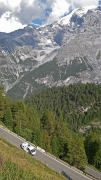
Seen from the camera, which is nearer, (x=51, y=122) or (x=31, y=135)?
(x=31, y=135)

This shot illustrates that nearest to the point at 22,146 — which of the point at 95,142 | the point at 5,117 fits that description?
the point at 5,117

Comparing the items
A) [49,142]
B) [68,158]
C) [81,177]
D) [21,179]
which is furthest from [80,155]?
[21,179]

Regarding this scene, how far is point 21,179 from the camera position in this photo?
24109 mm

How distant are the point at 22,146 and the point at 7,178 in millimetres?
45849

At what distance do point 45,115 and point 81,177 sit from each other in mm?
53911

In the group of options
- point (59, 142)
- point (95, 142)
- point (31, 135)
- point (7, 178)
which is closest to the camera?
point (7, 178)

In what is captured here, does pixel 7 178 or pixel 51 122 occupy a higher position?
pixel 7 178

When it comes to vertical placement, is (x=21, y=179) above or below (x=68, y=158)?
above

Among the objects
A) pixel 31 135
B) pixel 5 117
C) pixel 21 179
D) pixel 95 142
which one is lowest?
pixel 95 142

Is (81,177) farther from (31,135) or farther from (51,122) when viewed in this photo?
(51,122)

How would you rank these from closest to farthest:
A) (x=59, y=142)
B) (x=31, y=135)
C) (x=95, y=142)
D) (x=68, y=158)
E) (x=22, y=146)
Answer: (x=22, y=146)
(x=68, y=158)
(x=31, y=135)
(x=59, y=142)
(x=95, y=142)

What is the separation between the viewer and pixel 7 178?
2272 cm

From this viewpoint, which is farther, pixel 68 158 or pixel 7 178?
pixel 68 158

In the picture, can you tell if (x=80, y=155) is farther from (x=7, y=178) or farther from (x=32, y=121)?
(x=7, y=178)
